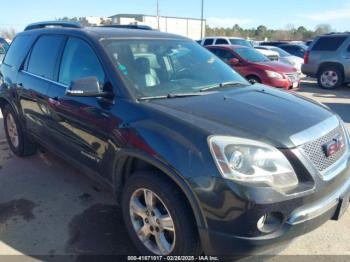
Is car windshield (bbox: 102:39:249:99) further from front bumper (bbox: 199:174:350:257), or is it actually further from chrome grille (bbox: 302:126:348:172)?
front bumper (bbox: 199:174:350:257)

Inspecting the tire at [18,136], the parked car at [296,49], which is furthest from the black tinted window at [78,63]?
the parked car at [296,49]

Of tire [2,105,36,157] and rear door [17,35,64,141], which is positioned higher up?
rear door [17,35,64,141]

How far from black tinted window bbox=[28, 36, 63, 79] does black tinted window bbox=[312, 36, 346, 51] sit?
10.7m

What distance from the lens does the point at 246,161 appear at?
7.08 feet

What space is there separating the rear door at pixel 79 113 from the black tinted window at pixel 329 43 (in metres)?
10.9

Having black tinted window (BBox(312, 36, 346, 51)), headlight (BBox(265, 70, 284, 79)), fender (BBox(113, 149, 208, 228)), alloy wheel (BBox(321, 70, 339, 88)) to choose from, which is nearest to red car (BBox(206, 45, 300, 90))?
headlight (BBox(265, 70, 284, 79))

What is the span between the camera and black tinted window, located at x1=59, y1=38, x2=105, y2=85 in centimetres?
315

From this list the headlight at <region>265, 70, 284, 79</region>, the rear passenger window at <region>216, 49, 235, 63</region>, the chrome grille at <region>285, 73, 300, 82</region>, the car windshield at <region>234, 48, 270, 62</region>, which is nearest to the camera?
the headlight at <region>265, 70, 284, 79</region>

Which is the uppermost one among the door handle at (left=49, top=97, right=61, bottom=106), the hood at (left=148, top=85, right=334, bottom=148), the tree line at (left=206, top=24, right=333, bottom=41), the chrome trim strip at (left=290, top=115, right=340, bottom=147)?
the hood at (left=148, top=85, right=334, bottom=148)

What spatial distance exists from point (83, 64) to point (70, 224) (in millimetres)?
1555

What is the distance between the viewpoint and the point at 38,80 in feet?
13.1

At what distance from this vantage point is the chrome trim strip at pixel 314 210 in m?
2.19

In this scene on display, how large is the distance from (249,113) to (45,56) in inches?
103

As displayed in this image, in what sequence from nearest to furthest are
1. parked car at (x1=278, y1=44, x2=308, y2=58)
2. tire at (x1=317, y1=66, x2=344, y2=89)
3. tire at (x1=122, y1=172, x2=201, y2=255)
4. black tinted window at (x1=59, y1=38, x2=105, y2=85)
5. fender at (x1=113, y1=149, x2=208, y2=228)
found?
1. fender at (x1=113, y1=149, x2=208, y2=228)
2. tire at (x1=122, y1=172, x2=201, y2=255)
3. black tinted window at (x1=59, y1=38, x2=105, y2=85)
4. tire at (x1=317, y1=66, x2=344, y2=89)
5. parked car at (x1=278, y1=44, x2=308, y2=58)
